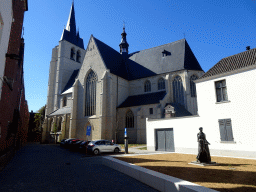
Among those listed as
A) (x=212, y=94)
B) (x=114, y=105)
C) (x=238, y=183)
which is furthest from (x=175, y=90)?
(x=238, y=183)

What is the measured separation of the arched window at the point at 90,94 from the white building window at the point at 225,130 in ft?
74.8

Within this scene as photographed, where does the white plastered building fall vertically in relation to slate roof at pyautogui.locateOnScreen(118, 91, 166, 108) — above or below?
below

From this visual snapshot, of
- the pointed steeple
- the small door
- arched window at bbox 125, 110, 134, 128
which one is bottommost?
the small door

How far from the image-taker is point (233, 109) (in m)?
12.7

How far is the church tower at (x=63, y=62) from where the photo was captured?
44.2 m

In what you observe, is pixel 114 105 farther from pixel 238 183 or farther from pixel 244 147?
pixel 238 183

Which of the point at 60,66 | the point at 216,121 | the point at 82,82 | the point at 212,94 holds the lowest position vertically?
the point at 216,121

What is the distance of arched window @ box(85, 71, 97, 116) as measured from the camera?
32375mm

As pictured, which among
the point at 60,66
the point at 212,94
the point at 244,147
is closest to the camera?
the point at 244,147

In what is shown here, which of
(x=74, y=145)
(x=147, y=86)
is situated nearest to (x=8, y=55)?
(x=74, y=145)

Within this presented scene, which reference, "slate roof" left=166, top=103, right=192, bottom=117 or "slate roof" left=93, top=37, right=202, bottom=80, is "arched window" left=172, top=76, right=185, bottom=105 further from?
"slate roof" left=93, top=37, right=202, bottom=80

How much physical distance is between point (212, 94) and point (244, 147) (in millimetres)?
4397

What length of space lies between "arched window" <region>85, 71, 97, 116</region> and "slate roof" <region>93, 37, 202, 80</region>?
409cm

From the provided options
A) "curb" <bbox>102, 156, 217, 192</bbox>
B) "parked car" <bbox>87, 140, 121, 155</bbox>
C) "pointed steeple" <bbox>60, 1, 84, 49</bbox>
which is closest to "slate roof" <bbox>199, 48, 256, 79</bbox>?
"curb" <bbox>102, 156, 217, 192</bbox>
